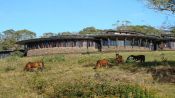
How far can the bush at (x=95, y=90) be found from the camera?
57.5ft

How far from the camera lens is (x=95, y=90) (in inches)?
736

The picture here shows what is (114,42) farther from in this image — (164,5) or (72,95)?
(72,95)

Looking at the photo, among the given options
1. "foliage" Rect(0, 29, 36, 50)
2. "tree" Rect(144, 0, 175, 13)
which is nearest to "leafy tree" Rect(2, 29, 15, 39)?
"foliage" Rect(0, 29, 36, 50)

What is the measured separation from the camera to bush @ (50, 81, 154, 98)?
17531mm

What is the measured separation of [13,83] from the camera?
78.8 ft

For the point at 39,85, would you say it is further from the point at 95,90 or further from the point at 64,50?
the point at 64,50

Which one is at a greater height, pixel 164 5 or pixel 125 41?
pixel 164 5

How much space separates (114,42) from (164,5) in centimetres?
3251

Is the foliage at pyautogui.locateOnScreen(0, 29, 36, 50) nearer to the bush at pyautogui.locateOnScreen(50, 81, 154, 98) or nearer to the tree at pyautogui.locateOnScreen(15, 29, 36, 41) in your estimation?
the tree at pyautogui.locateOnScreen(15, 29, 36, 41)

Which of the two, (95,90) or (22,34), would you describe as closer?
(95,90)

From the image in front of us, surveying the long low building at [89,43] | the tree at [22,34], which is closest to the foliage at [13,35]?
the tree at [22,34]

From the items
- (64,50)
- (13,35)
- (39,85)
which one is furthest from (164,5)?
(13,35)

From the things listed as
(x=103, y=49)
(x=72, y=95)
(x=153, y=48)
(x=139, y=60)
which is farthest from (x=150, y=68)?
(x=153, y=48)

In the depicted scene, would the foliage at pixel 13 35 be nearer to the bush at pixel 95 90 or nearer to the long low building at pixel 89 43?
the long low building at pixel 89 43
